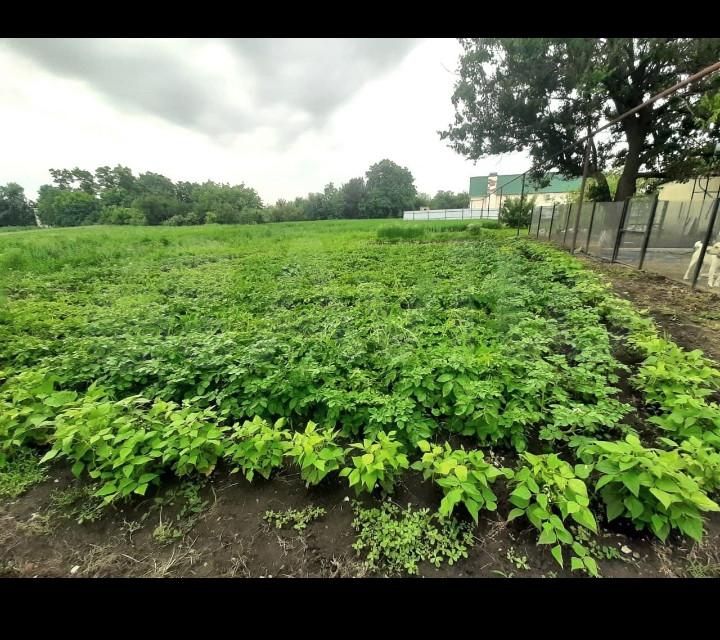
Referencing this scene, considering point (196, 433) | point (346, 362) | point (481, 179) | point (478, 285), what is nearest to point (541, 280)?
point (478, 285)

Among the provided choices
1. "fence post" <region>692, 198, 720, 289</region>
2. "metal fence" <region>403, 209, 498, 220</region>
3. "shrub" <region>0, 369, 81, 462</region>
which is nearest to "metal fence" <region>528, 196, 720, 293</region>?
"fence post" <region>692, 198, 720, 289</region>

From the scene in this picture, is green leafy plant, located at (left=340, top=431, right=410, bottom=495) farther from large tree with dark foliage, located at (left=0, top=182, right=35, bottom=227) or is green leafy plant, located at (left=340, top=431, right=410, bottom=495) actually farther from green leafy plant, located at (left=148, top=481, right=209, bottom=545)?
large tree with dark foliage, located at (left=0, top=182, right=35, bottom=227)

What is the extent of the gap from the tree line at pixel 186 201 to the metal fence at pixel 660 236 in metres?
39.3

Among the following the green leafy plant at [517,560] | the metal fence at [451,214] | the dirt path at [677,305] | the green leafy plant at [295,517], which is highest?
the metal fence at [451,214]

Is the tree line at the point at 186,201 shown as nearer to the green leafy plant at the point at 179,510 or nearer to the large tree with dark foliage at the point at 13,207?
the large tree with dark foliage at the point at 13,207

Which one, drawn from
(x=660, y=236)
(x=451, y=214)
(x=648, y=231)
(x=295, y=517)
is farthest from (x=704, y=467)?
(x=451, y=214)

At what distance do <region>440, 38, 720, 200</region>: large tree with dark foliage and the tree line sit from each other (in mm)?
33388

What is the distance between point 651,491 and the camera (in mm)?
1522

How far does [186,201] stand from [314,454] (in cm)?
7041

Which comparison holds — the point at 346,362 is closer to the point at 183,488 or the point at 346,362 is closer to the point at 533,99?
the point at 183,488

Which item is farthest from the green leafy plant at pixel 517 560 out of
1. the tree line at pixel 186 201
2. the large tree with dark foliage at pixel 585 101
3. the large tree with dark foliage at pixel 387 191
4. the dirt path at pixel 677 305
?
the large tree with dark foliage at pixel 387 191

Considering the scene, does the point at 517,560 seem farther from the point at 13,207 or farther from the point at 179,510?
the point at 13,207

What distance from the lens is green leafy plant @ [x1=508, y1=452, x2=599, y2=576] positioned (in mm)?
1517

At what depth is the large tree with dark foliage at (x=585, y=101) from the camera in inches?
405
